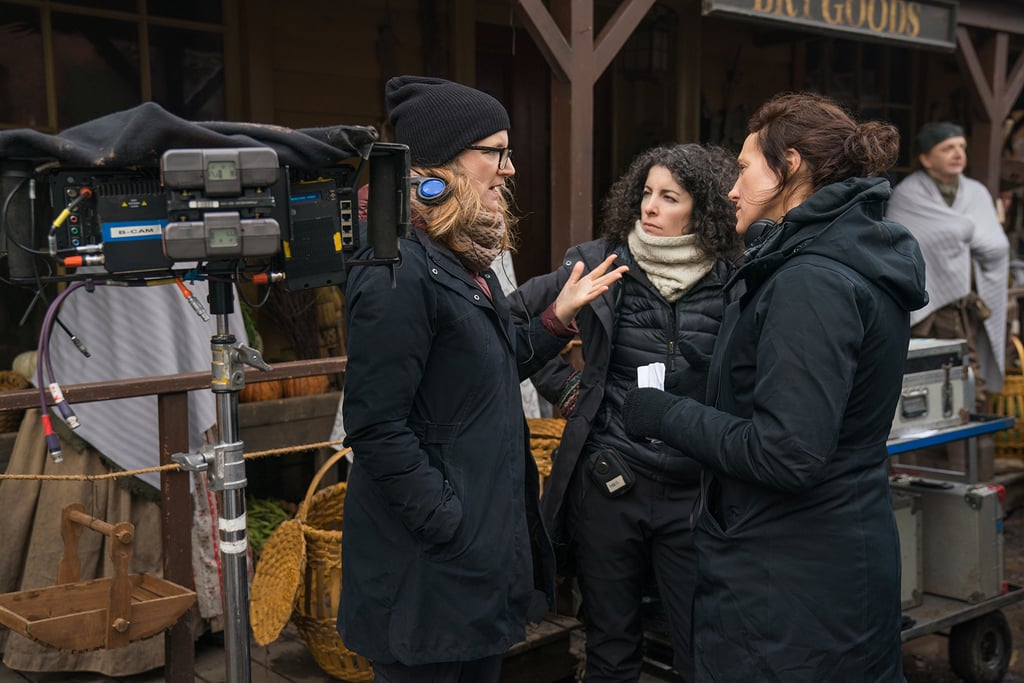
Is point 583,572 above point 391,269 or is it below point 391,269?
below

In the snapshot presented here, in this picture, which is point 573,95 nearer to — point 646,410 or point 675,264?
point 675,264

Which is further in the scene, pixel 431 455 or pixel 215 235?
pixel 431 455

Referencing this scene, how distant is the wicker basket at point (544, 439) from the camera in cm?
378

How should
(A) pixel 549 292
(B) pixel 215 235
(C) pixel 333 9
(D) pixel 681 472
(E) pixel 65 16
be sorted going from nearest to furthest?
(B) pixel 215 235
(D) pixel 681 472
(A) pixel 549 292
(E) pixel 65 16
(C) pixel 333 9

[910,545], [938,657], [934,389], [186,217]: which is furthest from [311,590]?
[938,657]

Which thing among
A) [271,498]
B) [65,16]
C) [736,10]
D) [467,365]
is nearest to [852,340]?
[467,365]

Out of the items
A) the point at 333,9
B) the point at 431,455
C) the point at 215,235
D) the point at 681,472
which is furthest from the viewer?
the point at 333,9

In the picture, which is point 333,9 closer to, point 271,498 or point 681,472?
point 271,498

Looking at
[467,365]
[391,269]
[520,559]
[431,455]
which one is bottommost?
[520,559]

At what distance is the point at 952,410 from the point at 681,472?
5.44 feet

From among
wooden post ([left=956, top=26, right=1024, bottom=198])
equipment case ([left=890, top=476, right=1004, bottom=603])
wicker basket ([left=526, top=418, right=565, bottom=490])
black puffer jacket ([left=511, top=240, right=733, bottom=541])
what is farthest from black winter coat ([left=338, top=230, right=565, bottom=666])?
wooden post ([left=956, top=26, right=1024, bottom=198])

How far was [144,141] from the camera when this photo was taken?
1750mm

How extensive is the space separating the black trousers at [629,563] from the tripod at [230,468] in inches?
46.8

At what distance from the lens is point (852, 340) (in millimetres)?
2008
